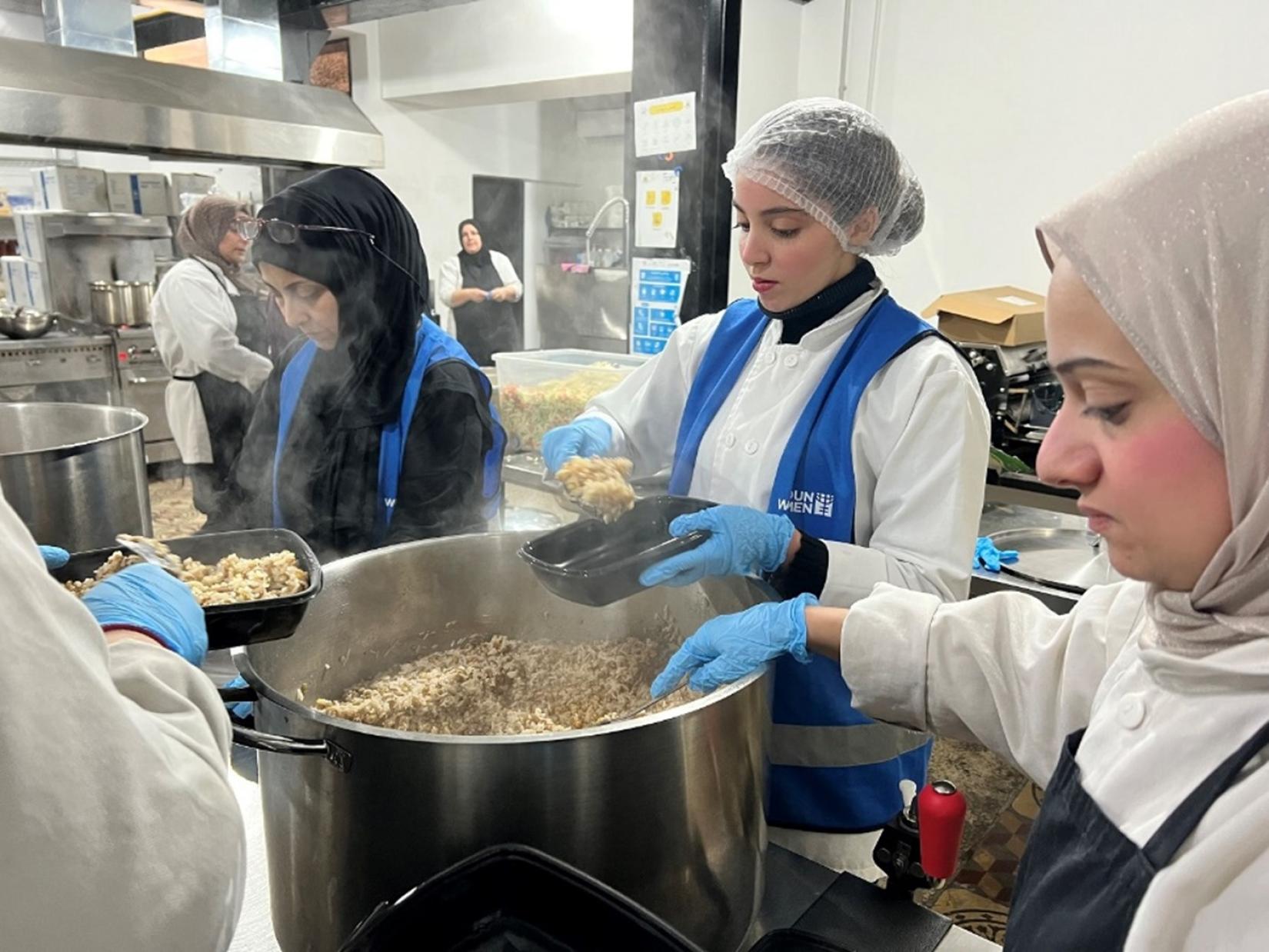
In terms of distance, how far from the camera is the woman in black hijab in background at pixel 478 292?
5953 millimetres

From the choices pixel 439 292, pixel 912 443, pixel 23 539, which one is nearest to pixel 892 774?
pixel 912 443

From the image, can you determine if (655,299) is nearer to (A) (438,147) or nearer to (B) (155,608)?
(B) (155,608)

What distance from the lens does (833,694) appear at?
4.15ft

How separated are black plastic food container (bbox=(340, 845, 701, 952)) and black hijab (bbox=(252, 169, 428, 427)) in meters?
1.18

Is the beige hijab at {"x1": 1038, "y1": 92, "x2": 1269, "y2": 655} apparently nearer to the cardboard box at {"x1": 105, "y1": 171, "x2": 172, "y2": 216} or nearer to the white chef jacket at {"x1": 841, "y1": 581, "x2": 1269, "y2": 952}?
the white chef jacket at {"x1": 841, "y1": 581, "x2": 1269, "y2": 952}

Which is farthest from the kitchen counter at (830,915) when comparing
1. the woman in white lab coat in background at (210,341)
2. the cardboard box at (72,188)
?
the cardboard box at (72,188)

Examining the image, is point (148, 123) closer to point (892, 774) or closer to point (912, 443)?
point (912, 443)

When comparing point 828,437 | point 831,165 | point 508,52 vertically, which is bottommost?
point 828,437

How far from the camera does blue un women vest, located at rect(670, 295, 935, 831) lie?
1.23 m

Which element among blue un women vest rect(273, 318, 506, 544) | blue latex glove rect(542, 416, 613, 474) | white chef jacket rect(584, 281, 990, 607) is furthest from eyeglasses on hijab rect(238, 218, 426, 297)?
white chef jacket rect(584, 281, 990, 607)

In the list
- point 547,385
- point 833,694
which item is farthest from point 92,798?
point 547,385

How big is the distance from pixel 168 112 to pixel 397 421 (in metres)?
0.75

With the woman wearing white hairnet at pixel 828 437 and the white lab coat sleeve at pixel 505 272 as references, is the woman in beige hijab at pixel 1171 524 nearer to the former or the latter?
the woman wearing white hairnet at pixel 828 437

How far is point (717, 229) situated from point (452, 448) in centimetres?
148
